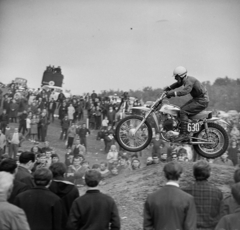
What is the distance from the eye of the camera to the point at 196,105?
953cm

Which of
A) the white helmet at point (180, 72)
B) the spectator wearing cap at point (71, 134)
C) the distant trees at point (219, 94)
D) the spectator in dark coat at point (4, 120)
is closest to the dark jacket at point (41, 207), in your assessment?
the white helmet at point (180, 72)

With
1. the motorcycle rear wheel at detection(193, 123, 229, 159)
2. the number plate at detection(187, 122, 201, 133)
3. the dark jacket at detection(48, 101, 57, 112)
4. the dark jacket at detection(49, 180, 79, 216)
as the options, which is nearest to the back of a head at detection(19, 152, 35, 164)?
the dark jacket at detection(49, 180, 79, 216)

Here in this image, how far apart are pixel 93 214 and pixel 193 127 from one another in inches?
183

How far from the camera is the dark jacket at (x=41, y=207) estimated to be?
5504 millimetres

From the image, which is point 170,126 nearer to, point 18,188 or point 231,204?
point 231,204

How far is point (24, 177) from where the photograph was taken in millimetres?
6488

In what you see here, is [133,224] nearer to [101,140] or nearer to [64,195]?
[64,195]

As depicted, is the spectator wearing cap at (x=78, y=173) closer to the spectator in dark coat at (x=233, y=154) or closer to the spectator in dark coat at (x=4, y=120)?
the spectator in dark coat at (x=233, y=154)

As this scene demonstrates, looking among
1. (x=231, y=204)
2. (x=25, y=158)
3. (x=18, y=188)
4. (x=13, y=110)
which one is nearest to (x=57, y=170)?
(x=18, y=188)

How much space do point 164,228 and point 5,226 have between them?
1.84 metres

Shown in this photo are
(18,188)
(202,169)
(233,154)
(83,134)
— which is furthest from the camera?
(83,134)

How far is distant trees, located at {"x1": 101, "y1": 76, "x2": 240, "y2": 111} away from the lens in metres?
24.3

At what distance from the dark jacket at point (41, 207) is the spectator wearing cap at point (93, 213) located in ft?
0.60

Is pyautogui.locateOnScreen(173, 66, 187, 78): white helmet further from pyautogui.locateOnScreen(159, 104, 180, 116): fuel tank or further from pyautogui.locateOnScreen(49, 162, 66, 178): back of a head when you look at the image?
pyautogui.locateOnScreen(49, 162, 66, 178): back of a head
